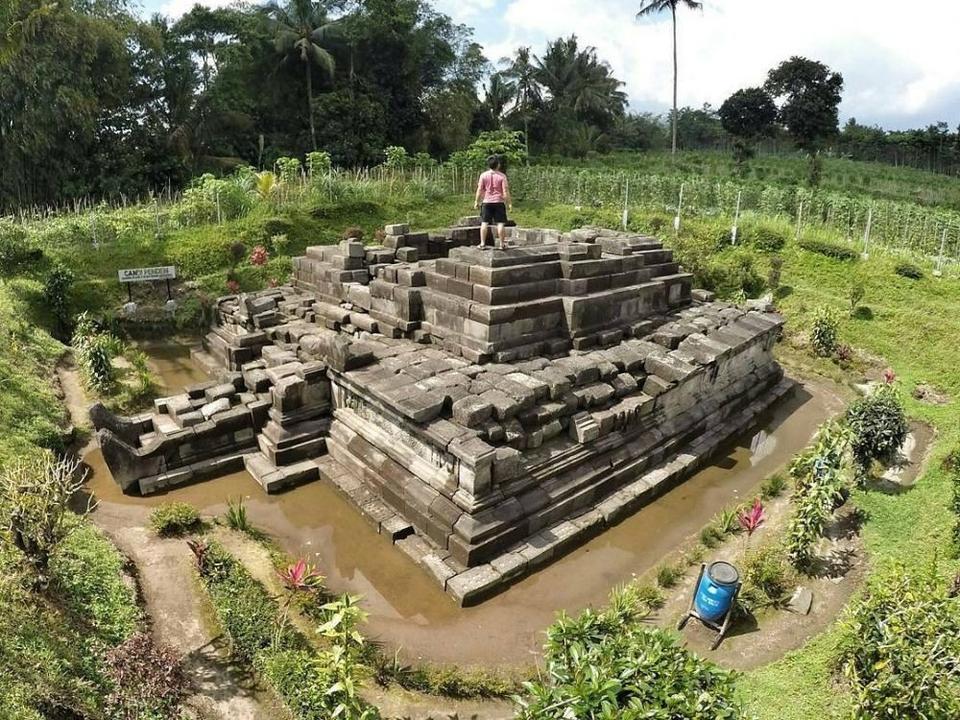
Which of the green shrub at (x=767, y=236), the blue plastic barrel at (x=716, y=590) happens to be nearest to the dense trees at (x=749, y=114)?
the green shrub at (x=767, y=236)

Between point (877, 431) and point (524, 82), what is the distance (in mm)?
36256

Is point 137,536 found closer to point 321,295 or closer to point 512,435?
point 512,435

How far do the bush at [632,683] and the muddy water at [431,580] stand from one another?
79.2 inches

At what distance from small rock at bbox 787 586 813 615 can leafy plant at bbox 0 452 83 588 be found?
7.08 m

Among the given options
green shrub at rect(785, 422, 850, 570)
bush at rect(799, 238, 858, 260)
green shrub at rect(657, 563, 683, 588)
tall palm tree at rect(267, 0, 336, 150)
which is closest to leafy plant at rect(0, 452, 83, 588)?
green shrub at rect(657, 563, 683, 588)

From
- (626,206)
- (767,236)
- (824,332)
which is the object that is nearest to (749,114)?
(626,206)

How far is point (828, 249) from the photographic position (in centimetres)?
1578

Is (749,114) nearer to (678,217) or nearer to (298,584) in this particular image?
(678,217)

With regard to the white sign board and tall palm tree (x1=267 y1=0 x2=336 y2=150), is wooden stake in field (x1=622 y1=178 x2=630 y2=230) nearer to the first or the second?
the white sign board

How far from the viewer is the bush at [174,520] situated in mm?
6809

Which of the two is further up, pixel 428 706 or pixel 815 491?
pixel 815 491

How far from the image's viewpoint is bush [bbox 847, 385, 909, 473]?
7688 millimetres

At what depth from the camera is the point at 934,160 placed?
48.1 meters

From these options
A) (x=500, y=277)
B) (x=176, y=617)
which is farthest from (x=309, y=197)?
(x=176, y=617)
